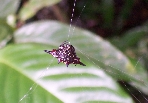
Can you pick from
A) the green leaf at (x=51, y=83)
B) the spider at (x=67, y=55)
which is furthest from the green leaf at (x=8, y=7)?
the spider at (x=67, y=55)

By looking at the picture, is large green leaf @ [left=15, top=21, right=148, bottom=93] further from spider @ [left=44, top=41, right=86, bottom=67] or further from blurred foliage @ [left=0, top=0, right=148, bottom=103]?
spider @ [left=44, top=41, right=86, bottom=67]

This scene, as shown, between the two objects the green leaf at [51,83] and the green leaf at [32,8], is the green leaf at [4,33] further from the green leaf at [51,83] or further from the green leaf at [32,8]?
the green leaf at [51,83]

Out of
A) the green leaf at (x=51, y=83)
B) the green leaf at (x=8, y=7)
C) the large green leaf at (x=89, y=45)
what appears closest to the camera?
the green leaf at (x=51, y=83)

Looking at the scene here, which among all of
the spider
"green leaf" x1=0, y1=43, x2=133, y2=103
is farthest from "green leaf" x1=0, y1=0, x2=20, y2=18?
the spider

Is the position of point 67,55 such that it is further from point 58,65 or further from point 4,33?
point 4,33

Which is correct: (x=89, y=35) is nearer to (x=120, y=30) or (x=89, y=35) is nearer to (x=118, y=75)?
(x=118, y=75)

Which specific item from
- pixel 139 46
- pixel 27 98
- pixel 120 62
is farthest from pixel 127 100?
pixel 139 46

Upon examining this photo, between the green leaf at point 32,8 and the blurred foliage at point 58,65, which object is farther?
the green leaf at point 32,8
